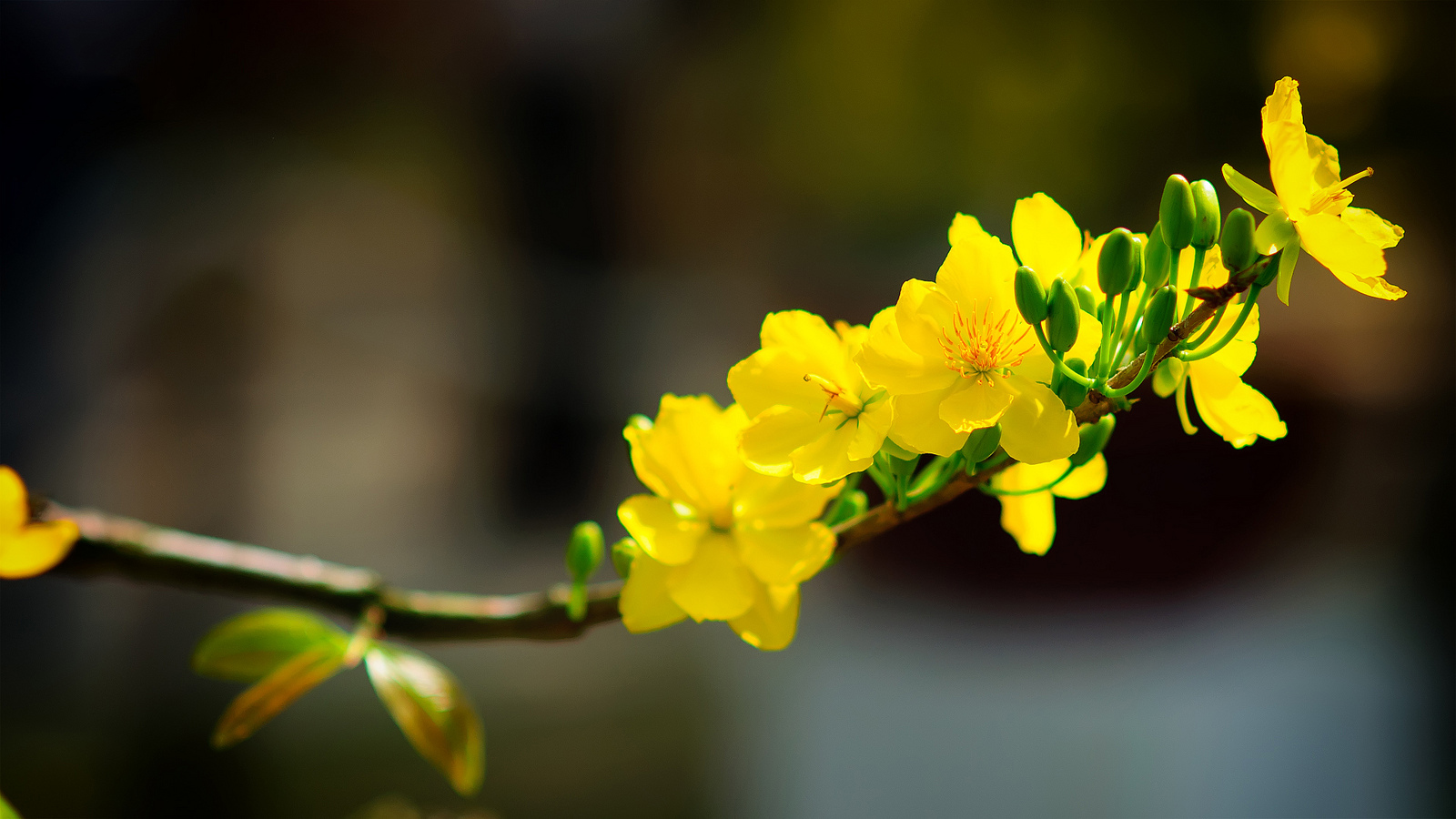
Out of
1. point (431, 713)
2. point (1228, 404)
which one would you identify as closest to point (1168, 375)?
point (1228, 404)

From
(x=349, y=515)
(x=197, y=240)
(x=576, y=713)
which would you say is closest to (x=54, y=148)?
(x=197, y=240)

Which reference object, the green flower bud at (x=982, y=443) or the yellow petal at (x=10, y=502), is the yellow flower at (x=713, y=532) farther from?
the yellow petal at (x=10, y=502)

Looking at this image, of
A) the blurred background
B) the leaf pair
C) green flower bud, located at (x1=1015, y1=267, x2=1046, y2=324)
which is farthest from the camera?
the blurred background

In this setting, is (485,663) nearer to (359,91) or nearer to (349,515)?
(349,515)

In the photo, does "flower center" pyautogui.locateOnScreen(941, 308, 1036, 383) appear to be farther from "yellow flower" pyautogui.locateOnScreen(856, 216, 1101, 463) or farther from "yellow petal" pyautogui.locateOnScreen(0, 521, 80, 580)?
"yellow petal" pyautogui.locateOnScreen(0, 521, 80, 580)

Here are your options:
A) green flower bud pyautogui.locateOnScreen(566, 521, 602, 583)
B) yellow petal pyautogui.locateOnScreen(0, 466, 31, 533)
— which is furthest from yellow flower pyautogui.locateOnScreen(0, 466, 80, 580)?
green flower bud pyautogui.locateOnScreen(566, 521, 602, 583)

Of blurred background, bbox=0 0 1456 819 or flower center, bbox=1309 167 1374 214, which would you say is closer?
flower center, bbox=1309 167 1374 214
